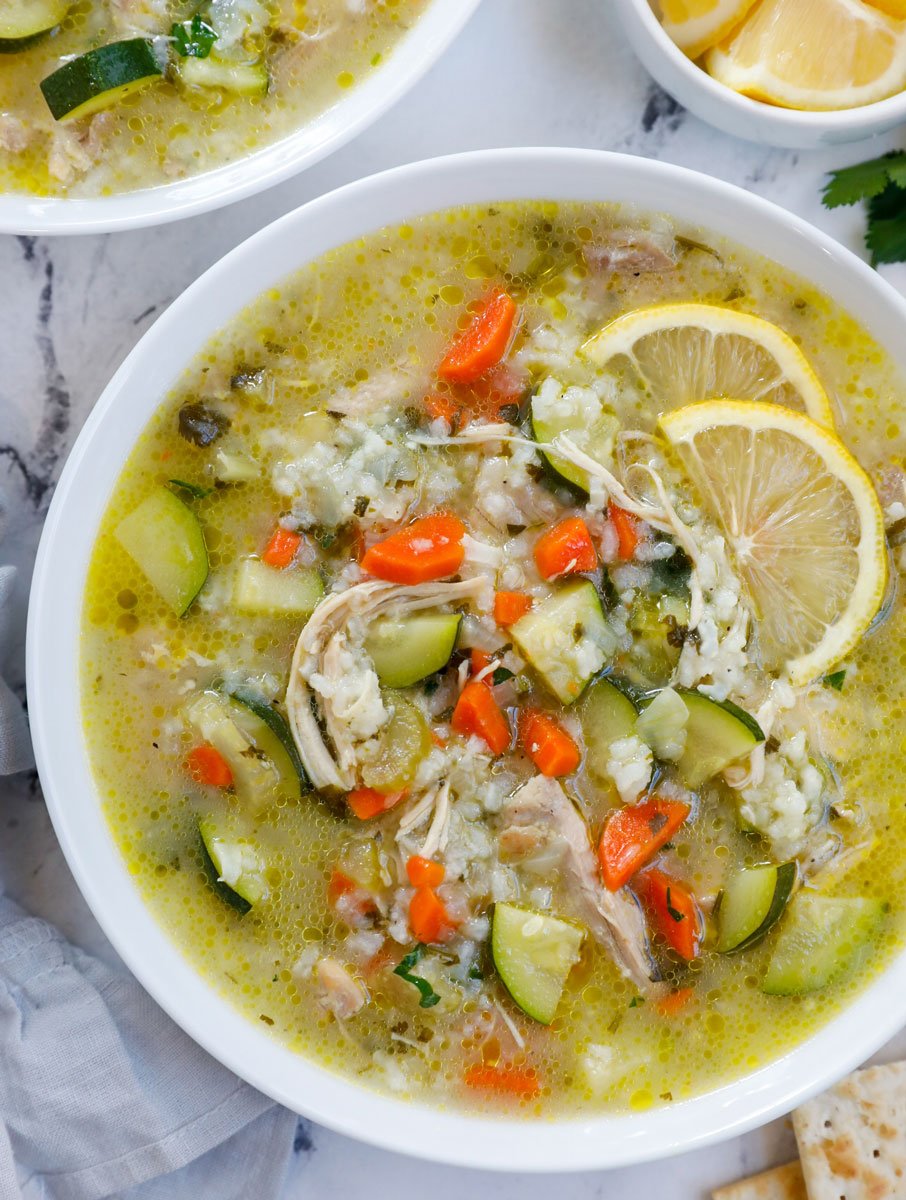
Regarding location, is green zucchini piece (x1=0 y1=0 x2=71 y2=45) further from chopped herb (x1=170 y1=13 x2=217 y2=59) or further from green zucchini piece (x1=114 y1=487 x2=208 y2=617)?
green zucchini piece (x1=114 y1=487 x2=208 y2=617)

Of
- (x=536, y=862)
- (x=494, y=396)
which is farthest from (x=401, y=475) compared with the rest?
(x=536, y=862)

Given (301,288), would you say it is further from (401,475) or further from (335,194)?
(401,475)

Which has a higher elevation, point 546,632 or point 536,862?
point 546,632

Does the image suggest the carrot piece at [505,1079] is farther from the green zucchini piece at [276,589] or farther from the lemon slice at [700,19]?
the lemon slice at [700,19]

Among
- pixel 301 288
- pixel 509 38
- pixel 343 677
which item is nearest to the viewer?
pixel 343 677

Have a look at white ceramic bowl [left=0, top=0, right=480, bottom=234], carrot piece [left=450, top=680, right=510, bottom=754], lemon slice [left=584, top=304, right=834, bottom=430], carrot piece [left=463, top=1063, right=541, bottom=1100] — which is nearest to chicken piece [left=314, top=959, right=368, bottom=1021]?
carrot piece [left=463, top=1063, right=541, bottom=1100]

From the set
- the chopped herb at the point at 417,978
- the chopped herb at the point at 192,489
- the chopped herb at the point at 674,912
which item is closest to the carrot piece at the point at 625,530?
the chopped herb at the point at 674,912

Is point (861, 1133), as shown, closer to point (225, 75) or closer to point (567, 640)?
point (567, 640)
